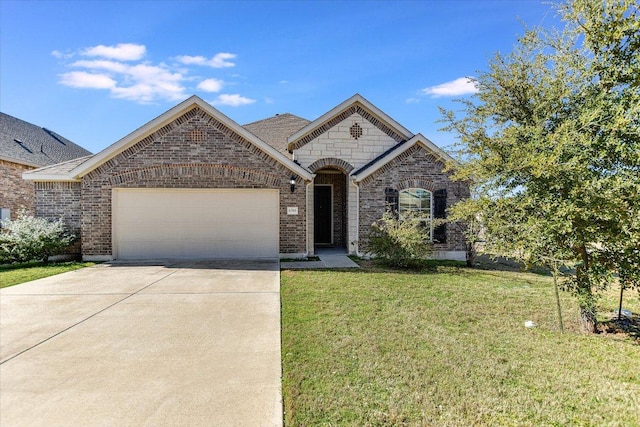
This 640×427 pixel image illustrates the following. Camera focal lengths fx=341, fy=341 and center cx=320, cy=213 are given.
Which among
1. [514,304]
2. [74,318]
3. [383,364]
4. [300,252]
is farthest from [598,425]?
[300,252]

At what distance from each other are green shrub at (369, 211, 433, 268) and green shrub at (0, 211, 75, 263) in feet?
31.6

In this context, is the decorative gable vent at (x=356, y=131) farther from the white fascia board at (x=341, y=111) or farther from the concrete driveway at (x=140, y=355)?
the concrete driveway at (x=140, y=355)

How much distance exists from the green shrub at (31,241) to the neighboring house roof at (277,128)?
8186 millimetres

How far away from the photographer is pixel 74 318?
211 inches

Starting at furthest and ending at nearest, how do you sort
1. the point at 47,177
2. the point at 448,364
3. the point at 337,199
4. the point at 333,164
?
1. the point at 337,199
2. the point at 333,164
3. the point at 47,177
4. the point at 448,364

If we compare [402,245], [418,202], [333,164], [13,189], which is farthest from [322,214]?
[13,189]

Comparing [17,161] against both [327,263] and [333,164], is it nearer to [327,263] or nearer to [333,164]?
[333,164]

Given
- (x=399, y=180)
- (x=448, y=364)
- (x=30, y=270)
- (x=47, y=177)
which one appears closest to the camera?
(x=448, y=364)

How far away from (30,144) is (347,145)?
17.0 m

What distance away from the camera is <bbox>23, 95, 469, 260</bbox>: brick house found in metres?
10.8

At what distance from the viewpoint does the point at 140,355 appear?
411cm

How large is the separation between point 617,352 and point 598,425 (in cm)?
212

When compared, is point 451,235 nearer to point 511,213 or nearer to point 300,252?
point 300,252

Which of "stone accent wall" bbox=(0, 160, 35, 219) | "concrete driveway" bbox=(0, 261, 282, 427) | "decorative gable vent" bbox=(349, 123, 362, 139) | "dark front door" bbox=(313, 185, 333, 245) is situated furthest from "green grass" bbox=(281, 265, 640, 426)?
"stone accent wall" bbox=(0, 160, 35, 219)
